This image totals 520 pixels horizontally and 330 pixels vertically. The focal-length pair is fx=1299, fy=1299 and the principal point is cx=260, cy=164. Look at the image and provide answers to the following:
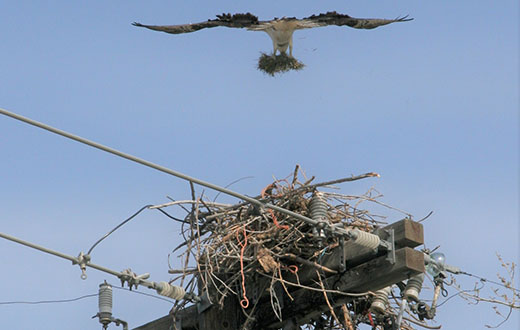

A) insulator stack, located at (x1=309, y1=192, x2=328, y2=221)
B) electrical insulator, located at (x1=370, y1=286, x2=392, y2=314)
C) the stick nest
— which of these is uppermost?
the stick nest

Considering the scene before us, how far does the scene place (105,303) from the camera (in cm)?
909

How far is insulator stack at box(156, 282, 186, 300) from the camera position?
8.86 meters

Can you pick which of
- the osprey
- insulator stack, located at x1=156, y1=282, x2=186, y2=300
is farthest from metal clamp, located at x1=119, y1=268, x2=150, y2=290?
the osprey

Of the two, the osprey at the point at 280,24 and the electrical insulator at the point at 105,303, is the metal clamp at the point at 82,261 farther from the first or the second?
the osprey at the point at 280,24

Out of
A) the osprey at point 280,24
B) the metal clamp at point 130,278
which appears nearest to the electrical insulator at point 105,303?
the metal clamp at point 130,278

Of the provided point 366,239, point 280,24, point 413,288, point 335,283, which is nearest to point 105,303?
point 335,283

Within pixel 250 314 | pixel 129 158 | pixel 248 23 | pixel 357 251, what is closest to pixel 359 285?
pixel 357 251

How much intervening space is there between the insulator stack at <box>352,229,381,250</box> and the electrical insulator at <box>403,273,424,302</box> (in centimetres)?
48

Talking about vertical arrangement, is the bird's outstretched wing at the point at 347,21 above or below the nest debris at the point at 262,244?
above

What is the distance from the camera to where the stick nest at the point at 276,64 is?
12773mm

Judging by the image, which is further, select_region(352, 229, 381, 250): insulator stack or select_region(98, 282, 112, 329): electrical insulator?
select_region(98, 282, 112, 329): electrical insulator

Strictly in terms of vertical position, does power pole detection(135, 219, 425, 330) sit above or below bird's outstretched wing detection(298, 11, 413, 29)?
below

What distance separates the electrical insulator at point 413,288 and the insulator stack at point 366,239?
48cm

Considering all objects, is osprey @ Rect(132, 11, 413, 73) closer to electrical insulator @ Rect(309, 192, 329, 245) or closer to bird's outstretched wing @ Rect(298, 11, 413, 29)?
bird's outstretched wing @ Rect(298, 11, 413, 29)
